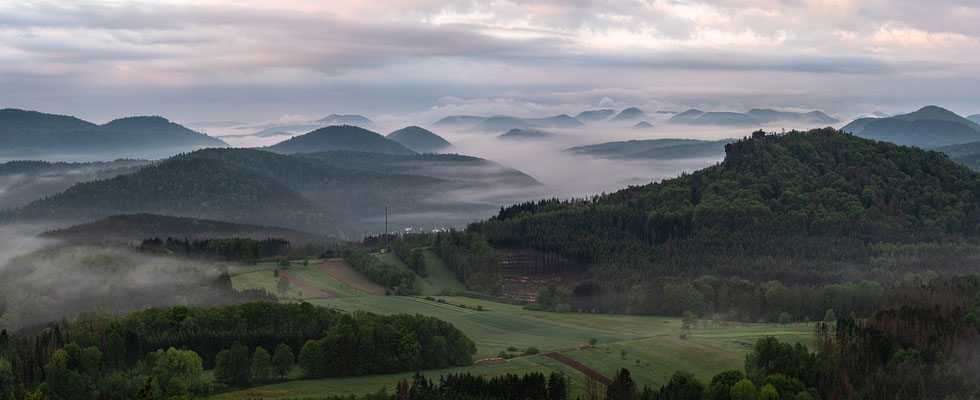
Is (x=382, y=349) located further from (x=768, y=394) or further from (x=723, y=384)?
(x=768, y=394)

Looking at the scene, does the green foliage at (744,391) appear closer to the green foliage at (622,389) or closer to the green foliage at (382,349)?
the green foliage at (622,389)

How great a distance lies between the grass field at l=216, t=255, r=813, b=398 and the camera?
126125 mm

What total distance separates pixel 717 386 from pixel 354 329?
61.8m

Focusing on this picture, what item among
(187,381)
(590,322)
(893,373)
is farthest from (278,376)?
(893,373)

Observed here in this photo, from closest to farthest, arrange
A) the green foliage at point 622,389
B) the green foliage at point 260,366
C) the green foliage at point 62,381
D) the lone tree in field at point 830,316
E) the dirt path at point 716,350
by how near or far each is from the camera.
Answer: the green foliage at point 622,389 < the green foliage at point 62,381 < the green foliage at point 260,366 < the dirt path at point 716,350 < the lone tree in field at point 830,316

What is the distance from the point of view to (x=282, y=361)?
130875 millimetres

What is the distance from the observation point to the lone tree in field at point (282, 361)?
130875mm

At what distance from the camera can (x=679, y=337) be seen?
149 metres

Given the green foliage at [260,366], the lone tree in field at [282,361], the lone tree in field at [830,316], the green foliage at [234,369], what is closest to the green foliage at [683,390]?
the lone tree in field at [282,361]

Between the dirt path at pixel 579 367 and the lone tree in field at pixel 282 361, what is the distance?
4119 cm

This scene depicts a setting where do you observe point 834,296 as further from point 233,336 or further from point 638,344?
point 233,336

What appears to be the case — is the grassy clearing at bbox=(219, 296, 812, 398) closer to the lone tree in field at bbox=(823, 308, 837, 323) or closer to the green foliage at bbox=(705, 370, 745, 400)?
the green foliage at bbox=(705, 370, 745, 400)

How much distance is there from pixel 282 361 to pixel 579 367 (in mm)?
46217

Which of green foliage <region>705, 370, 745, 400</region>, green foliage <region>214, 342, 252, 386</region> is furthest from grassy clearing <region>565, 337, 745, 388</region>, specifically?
green foliage <region>214, 342, 252, 386</region>
